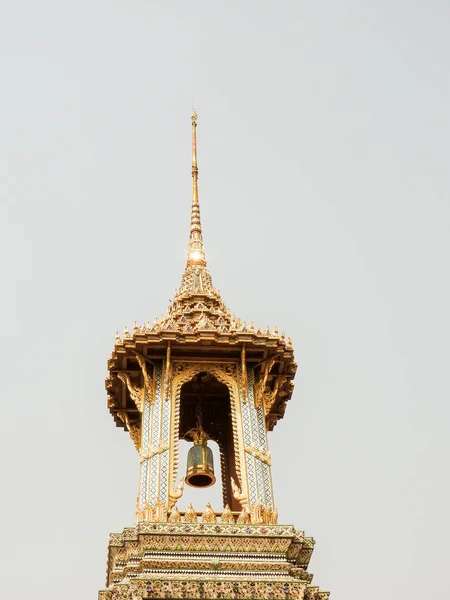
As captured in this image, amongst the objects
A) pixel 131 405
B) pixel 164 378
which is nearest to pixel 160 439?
pixel 164 378

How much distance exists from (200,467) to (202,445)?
2.34 ft

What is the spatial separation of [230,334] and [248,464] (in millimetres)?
2783

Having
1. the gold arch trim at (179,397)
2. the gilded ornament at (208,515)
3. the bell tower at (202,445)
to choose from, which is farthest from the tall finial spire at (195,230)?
the gilded ornament at (208,515)

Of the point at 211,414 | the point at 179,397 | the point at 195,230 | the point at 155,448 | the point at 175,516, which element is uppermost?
the point at 195,230

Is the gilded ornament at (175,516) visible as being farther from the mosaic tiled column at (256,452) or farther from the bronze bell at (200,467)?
the bronze bell at (200,467)

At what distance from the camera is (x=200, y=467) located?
22.9 m

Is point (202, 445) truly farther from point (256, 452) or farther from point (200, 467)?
point (256, 452)

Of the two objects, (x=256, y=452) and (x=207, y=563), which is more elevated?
(x=256, y=452)

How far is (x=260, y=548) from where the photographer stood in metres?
19.3

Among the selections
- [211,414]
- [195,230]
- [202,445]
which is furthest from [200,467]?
[195,230]

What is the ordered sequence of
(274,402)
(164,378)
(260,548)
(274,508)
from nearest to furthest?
1. (260,548)
2. (274,508)
3. (164,378)
4. (274,402)

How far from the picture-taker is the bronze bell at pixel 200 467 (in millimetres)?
22922

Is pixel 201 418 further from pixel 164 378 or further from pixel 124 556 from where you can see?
Answer: pixel 124 556

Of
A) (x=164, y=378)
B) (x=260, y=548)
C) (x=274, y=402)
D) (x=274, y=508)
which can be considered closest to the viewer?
(x=260, y=548)
